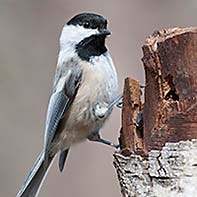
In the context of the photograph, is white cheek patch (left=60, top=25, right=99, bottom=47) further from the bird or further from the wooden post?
the wooden post

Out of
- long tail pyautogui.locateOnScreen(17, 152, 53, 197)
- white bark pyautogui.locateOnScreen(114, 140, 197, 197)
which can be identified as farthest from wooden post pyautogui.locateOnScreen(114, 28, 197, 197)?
long tail pyautogui.locateOnScreen(17, 152, 53, 197)

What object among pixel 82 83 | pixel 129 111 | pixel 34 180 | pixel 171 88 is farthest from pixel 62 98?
pixel 171 88

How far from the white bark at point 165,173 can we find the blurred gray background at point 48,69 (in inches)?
68.8

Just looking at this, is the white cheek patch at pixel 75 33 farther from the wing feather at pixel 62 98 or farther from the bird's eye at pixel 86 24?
the wing feather at pixel 62 98

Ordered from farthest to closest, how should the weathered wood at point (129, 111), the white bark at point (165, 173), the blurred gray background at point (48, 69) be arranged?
the blurred gray background at point (48, 69) → the weathered wood at point (129, 111) → the white bark at point (165, 173)

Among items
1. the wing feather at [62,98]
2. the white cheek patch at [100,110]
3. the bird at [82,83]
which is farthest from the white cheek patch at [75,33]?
the white cheek patch at [100,110]

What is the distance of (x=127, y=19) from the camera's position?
10.4ft

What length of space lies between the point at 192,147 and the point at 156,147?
88 mm

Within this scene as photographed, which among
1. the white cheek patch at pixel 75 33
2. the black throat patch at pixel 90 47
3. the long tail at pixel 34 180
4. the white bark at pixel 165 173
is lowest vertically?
the white bark at pixel 165 173

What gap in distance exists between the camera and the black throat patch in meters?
2.13

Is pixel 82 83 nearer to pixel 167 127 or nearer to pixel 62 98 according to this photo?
pixel 62 98

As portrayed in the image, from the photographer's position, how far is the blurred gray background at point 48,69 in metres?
3.07

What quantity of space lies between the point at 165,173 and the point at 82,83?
3.25 ft

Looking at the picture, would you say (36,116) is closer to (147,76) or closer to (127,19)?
(127,19)
